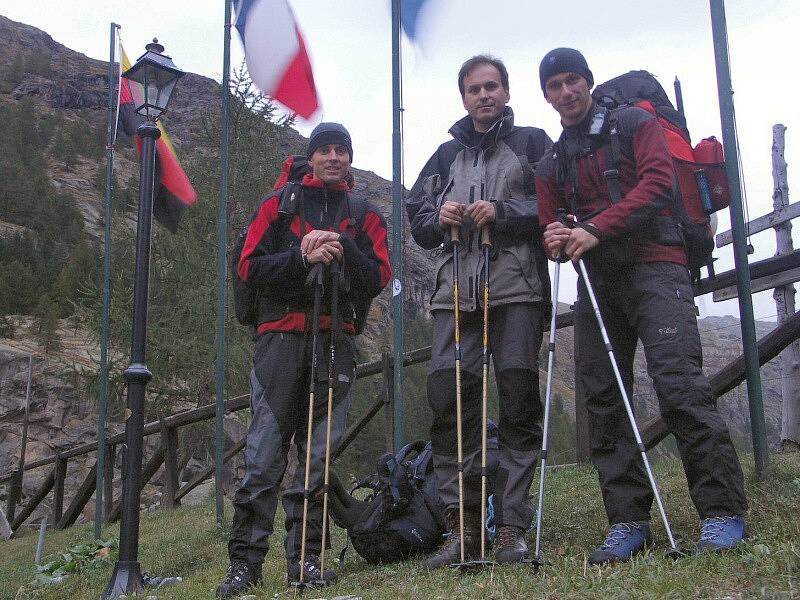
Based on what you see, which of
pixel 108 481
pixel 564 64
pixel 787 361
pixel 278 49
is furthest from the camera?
pixel 108 481

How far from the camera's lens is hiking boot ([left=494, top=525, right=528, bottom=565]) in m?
3.54

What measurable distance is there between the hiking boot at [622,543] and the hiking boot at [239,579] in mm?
1730

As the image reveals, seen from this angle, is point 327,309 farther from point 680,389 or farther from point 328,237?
point 680,389

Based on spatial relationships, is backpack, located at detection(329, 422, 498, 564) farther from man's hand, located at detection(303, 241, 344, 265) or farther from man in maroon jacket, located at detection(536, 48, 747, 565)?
man's hand, located at detection(303, 241, 344, 265)

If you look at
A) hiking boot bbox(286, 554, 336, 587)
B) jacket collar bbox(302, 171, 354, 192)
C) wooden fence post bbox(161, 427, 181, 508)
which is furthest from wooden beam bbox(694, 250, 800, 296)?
wooden fence post bbox(161, 427, 181, 508)

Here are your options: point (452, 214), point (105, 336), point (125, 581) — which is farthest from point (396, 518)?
point (105, 336)

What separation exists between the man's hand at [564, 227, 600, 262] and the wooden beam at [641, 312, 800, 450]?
57.8 inches

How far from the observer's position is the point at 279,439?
414cm

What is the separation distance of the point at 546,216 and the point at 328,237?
45.9 inches

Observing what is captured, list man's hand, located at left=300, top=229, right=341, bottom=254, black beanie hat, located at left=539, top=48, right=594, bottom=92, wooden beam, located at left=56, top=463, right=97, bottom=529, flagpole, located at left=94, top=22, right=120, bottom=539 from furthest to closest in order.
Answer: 1. wooden beam, located at left=56, top=463, right=97, bottom=529
2. flagpole, located at left=94, top=22, right=120, bottom=539
3. man's hand, located at left=300, top=229, right=341, bottom=254
4. black beanie hat, located at left=539, top=48, right=594, bottom=92

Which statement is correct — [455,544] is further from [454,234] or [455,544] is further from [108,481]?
[108,481]

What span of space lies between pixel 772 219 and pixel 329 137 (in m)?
5.55

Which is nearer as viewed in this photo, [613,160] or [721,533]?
[721,533]

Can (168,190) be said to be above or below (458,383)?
above
